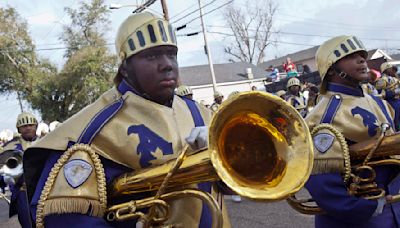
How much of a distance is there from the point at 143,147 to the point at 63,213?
0.43m

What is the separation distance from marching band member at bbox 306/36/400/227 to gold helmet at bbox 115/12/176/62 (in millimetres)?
1236

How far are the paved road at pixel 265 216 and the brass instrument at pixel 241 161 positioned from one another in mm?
3966

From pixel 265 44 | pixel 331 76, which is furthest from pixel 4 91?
pixel 331 76

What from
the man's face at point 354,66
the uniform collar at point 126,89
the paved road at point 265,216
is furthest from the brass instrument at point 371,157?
the paved road at point 265,216

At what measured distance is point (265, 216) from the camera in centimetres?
691

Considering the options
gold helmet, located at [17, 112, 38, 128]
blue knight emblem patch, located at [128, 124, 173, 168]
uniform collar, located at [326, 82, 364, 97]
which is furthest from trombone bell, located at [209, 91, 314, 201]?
gold helmet, located at [17, 112, 38, 128]

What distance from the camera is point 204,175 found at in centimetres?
Answer: 198

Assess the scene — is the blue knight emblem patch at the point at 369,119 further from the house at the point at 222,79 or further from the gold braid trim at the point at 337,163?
the house at the point at 222,79

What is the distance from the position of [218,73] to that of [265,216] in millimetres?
34581

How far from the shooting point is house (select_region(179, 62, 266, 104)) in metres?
38.1

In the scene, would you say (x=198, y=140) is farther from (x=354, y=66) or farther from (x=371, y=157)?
(x=354, y=66)

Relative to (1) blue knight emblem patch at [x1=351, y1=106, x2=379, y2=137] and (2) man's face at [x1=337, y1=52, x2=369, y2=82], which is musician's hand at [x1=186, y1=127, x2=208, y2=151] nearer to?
(1) blue knight emblem patch at [x1=351, y1=106, x2=379, y2=137]

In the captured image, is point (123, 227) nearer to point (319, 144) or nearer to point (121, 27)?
point (121, 27)

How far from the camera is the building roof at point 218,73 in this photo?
128 ft
